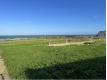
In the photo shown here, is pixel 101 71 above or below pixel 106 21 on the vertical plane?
below

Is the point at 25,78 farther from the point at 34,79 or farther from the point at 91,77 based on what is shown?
the point at 91,77

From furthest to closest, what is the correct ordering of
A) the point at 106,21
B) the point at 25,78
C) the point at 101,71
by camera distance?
the point at 101,71, the point at 25,78, the point at 106,21

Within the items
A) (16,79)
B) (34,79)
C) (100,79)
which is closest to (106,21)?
(100,79)

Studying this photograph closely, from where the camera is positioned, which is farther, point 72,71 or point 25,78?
point 72,71

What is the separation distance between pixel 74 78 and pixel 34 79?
1117 millimetres

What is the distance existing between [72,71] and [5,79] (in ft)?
6.90

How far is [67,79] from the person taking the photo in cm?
562

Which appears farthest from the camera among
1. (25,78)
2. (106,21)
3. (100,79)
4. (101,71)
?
(101,71)

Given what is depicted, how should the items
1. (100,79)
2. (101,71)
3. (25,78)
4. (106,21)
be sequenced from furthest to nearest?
1. (101,71)
2. (25,78)
3. (100,79)
4. (106,21)

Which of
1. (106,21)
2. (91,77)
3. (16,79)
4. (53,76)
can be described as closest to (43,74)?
(53,76)

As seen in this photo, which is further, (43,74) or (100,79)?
(43,74)

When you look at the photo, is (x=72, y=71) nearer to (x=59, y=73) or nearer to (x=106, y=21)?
(x=59, y=73)

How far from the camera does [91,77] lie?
5.71 m

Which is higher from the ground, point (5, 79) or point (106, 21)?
point (106, 21)
